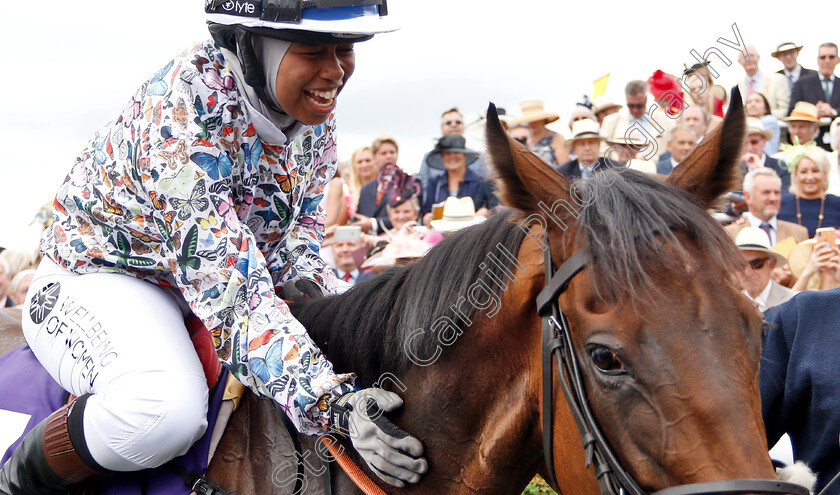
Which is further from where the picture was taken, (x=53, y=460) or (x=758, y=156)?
(x=758, y=156)

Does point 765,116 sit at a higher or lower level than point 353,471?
lower

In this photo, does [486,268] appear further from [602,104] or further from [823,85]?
[823,85]

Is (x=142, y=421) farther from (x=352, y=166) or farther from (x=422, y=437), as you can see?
(x=352, y=166)

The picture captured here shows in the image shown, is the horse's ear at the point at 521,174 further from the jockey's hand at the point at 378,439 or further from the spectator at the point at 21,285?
the spectator at the point at 21,285

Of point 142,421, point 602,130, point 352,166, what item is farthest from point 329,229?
point 142,421

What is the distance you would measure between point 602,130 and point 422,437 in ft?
23.5

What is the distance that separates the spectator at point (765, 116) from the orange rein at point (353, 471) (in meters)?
7.93

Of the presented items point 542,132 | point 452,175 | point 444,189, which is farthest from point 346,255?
point 542,132

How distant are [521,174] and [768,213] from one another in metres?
5.33

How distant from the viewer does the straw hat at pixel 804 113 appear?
920 centimetres

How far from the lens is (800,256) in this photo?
19.0ft

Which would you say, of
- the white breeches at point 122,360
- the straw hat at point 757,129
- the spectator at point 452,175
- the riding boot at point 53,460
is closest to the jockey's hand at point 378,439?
the white breeches at point 122,360

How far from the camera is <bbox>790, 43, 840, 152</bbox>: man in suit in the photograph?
33.1 feet

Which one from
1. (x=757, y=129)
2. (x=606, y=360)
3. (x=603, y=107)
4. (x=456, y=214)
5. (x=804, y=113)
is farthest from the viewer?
(x=603, y=107)
